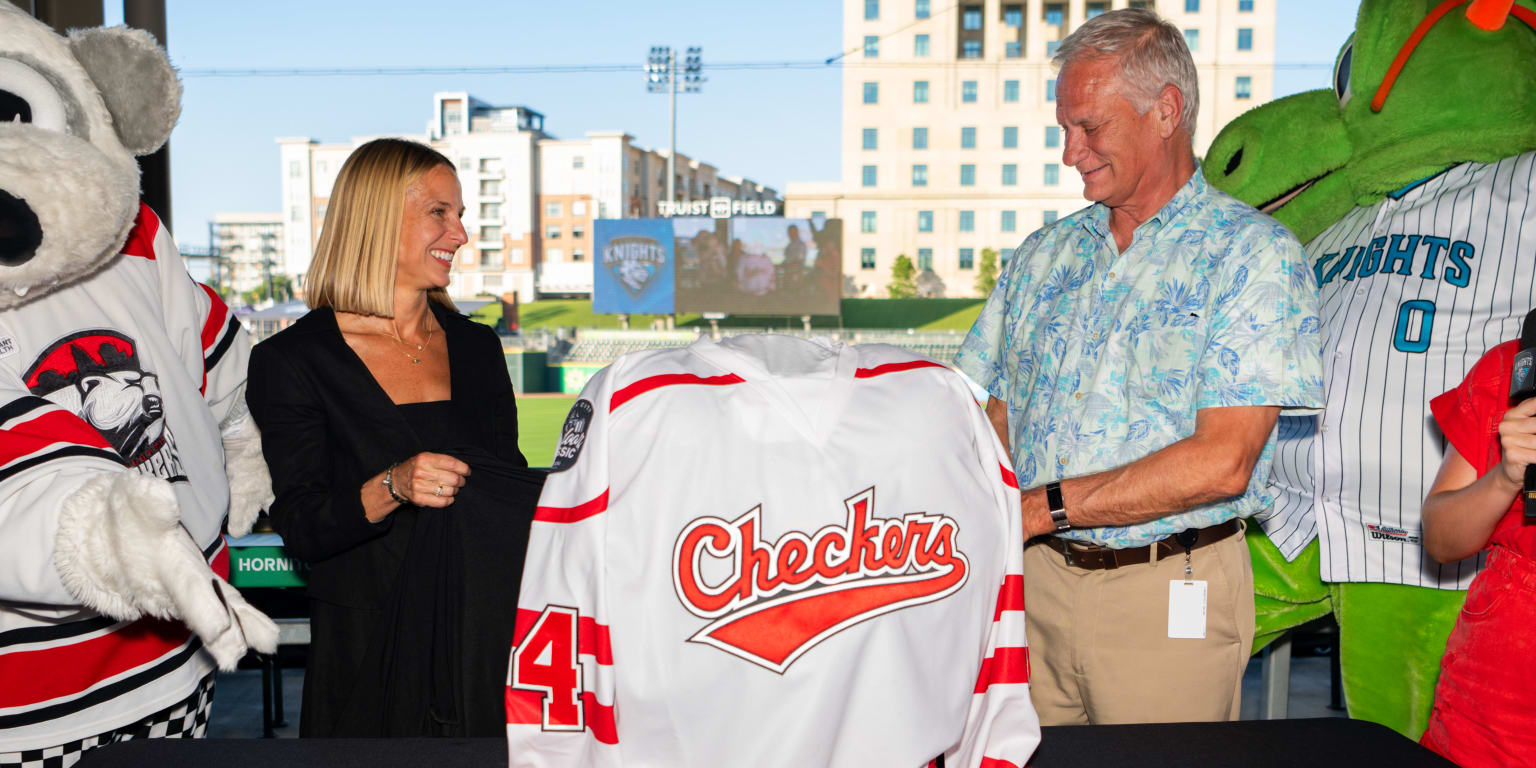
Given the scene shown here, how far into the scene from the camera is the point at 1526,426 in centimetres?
128

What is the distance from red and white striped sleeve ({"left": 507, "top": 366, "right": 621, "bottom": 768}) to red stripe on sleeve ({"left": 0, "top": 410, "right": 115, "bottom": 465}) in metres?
0.53

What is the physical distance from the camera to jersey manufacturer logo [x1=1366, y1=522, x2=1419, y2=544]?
183 centimetres

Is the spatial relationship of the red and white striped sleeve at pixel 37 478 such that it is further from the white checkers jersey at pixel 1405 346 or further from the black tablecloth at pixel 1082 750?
the white checkers jersey at pixel 1405 346

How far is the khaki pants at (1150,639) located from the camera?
1.75 metres

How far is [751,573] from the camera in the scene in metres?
1.04

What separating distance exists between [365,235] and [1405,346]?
1.87 meters

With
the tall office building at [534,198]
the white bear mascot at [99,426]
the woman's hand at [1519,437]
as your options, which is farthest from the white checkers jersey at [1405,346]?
the tall office building at [534,198]

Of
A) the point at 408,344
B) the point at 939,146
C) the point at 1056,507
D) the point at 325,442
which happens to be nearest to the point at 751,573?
the point at 1056,507

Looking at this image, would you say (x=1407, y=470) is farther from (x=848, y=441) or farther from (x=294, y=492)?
(x=294, y=492)

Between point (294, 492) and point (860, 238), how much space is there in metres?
47.9

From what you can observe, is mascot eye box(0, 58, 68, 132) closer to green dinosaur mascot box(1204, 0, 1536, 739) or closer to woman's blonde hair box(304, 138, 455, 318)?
woman's blonde hair box(304, 138, 455, 318)

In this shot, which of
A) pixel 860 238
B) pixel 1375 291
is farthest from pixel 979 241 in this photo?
pixel 1375 291

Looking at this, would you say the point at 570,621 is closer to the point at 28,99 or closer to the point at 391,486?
the point at 391,486

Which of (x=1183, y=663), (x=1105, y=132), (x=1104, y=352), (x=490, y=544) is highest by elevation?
(x=1105, y=132)
